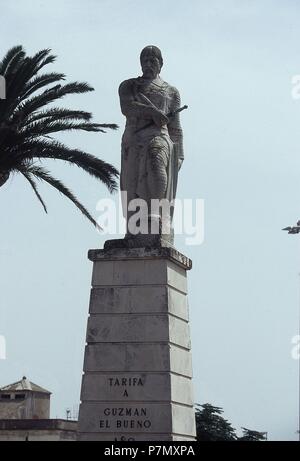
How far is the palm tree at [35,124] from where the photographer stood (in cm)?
2117

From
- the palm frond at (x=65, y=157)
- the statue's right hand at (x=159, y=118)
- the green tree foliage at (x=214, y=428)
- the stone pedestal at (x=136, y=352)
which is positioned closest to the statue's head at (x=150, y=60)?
the statue's right hand at (x=159, y=118)

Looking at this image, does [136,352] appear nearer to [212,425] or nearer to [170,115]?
[170,115]

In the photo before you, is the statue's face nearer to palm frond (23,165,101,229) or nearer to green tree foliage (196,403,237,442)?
palm frond (23,165,101,229)

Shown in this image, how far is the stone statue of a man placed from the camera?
1390 centimetres

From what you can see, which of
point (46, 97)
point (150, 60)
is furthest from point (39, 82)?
point (150, 60)

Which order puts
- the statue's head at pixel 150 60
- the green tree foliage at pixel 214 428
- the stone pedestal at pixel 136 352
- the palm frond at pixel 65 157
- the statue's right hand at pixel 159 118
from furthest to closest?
1. the green tree foliage at pixel 214 428
2. the palm frond at pixel 65 157
3. the statue's head at pixel 150 60
4. the statue's right hand at pixel 159 118
5. the stone pedestal at pixel 136 352

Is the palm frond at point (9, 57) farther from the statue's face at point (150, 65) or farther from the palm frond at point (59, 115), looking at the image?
Answer: the statue's face at point (150, 65)

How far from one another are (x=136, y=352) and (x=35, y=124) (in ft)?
32.0

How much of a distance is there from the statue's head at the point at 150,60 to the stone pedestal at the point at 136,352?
9.30 feet

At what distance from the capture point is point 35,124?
21.5 m

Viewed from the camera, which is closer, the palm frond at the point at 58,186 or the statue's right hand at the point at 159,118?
the statue's right hand at the point at 159,118

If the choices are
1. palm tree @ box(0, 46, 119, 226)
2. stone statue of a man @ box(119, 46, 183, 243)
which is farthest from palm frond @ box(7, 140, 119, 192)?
stone statue of a man @ box(119, 46, 183, 243)
